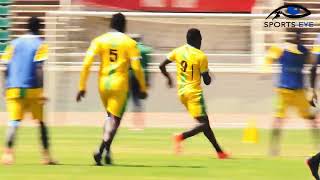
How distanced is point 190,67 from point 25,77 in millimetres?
2361

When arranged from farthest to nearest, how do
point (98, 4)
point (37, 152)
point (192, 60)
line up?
point (98, 4), point (37, 152), point (192, 60)

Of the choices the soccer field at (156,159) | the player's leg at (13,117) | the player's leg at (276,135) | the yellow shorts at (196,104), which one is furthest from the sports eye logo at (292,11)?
the player's leg at (13,117)

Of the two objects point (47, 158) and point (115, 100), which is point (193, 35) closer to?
point (115, 100)

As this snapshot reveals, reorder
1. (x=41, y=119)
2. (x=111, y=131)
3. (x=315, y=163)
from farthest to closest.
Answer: (x=41, y=119), (x=111, y=131), (x=315, y=163)

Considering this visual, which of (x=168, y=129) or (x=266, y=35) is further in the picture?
(x=266, y=35)

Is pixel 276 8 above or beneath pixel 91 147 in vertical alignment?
above

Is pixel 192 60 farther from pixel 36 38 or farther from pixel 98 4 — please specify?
pixel 98 4

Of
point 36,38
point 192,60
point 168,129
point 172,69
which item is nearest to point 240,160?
point 192,60

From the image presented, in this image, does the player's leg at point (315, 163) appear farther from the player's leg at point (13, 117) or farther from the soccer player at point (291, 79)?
the player's leg at point (13, 117)

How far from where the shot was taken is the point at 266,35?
2261 cm

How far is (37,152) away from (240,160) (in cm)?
307

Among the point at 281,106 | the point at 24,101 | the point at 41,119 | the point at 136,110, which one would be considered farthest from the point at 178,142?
the point at 136,110

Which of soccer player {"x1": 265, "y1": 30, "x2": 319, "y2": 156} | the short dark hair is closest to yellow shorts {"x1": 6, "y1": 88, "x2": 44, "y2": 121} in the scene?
the short dark hair

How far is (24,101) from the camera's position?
11758 millimetres
